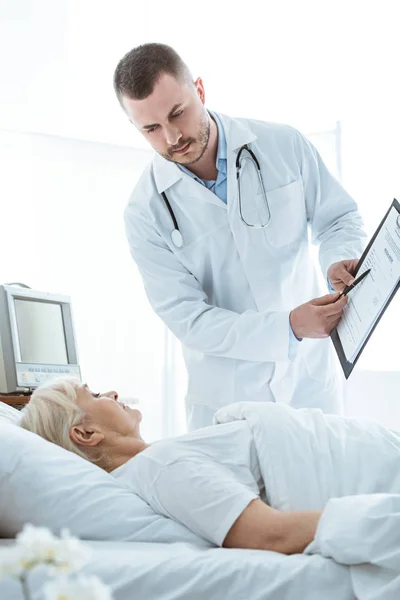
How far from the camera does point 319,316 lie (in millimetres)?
1771

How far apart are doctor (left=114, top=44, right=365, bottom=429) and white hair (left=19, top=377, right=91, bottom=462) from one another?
525 mm

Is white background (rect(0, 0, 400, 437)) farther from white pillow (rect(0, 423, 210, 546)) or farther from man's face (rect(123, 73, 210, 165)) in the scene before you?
white pillow (rect(0, 423, 210, 546))

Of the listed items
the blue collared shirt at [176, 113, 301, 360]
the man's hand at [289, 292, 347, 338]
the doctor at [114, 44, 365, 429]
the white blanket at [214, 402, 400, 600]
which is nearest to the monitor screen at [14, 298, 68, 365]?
the doctor at [114, 44, 365, 429]

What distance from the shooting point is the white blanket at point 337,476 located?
106 centimetres

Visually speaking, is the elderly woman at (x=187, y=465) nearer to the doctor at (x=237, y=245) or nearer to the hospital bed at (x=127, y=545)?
the hospital bed at (x=127, y=545)

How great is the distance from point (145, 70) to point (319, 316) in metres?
0.77

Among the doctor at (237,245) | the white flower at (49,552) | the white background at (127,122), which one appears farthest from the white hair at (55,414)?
the white background at (127,122)

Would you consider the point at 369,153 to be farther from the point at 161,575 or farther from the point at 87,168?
the point at 161,575

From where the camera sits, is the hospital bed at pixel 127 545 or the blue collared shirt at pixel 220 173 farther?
the blue collared shirt at pixel 220 173

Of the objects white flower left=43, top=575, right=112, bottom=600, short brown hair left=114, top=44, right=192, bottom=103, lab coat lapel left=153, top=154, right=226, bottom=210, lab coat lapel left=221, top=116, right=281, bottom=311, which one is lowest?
white flower left=43, top=575, right=112, bottom=600

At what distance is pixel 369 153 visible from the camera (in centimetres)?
386

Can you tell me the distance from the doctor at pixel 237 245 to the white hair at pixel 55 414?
53cm

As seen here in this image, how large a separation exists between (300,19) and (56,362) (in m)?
1.66

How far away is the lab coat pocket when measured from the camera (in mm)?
2117
